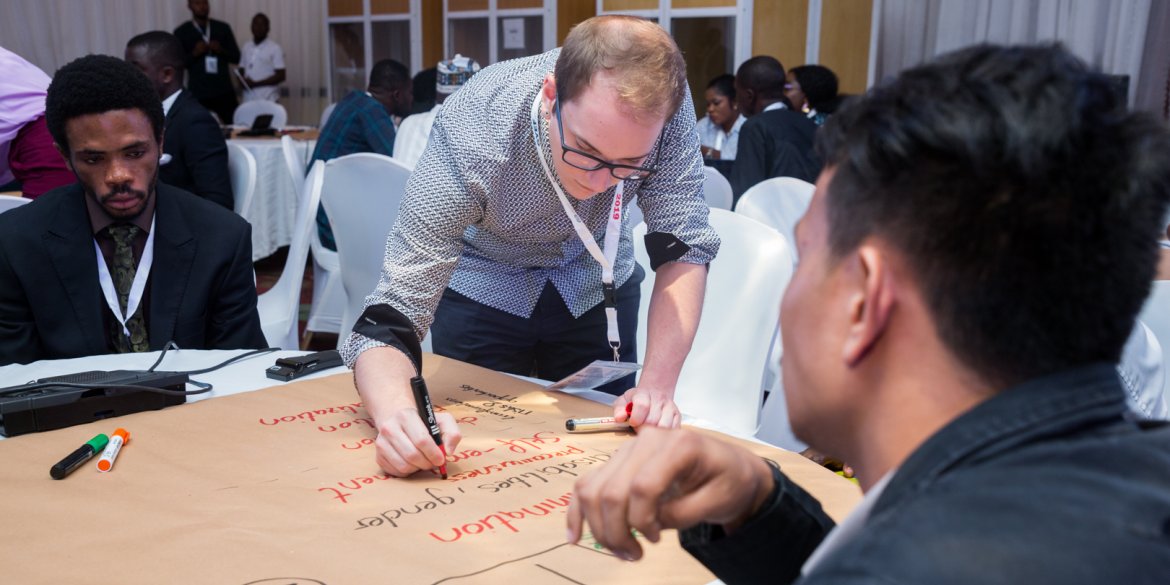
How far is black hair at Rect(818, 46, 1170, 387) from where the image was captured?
504 mm

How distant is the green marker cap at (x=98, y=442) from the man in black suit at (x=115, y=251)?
68 cm

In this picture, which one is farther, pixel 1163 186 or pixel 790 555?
pixel 790 555

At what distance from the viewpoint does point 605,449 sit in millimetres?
1299

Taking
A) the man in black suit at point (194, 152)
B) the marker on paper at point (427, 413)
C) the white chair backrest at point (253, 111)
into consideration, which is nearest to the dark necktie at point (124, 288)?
the marker on paper at point (427, 413)

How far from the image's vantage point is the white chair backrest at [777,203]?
9.78 feet

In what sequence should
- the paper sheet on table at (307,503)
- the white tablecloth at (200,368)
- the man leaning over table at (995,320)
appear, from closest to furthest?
the man leaning over table at (995,320)
the paper sheet on table at (307,503)
the white tablecloth at (200,368)

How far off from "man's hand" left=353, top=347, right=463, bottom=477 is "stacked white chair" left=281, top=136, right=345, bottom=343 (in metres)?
2.21

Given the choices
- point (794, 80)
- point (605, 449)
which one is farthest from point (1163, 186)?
point (794, 80)

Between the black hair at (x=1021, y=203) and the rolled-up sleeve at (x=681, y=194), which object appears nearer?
the black hair at (x=1021, y=203)

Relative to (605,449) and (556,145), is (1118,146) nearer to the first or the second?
(605,449)

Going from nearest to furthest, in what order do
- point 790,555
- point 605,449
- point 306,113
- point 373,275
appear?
point 790,555, point 605,449, point 373,275, point 306,113

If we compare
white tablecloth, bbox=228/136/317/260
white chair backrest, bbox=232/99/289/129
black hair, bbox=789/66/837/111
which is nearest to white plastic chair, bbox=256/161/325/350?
white tablecloth, bbox=228/136/317/260

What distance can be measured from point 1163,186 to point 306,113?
1016 centimetres

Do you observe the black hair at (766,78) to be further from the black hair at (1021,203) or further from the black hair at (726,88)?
the black hair at (1021,203)
